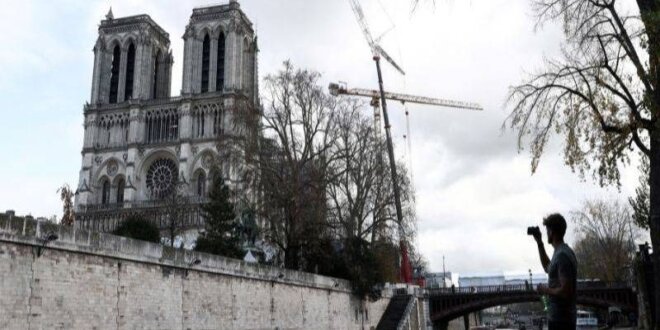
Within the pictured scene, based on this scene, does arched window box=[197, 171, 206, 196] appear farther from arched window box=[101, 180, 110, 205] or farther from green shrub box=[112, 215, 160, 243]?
green shrub box=[112, 215, 160, 243]

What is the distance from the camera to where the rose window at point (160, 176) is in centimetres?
6706

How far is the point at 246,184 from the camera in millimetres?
33531

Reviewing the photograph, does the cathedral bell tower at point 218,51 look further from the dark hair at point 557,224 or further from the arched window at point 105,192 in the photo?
the dark hair at point 557,224

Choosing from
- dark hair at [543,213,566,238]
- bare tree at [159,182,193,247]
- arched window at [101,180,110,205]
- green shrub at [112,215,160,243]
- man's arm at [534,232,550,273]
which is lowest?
man's arm at [534,232,550,273]

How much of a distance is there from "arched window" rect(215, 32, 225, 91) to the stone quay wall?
44.2 m

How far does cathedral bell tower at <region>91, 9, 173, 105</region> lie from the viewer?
71.1 m

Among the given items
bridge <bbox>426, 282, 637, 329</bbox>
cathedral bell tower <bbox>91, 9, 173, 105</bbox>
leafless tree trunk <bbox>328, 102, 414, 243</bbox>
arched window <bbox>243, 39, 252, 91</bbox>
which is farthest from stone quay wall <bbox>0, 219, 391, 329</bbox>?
cathedral bell tower <bbox>91, 9, 173, 105</bbox>

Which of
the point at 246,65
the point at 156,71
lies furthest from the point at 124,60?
the point at 246,65

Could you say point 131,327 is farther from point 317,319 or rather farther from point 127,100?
point 127,100

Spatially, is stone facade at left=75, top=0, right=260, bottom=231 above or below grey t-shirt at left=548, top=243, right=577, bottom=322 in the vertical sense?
above

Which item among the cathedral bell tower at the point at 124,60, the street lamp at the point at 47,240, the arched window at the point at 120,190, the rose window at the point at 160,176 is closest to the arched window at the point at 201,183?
the rose window at the point at 160,176

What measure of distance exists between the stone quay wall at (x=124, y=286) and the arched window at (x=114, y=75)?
5218 cm

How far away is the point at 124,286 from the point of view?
674 inches

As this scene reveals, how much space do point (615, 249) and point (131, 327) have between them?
4820cm
